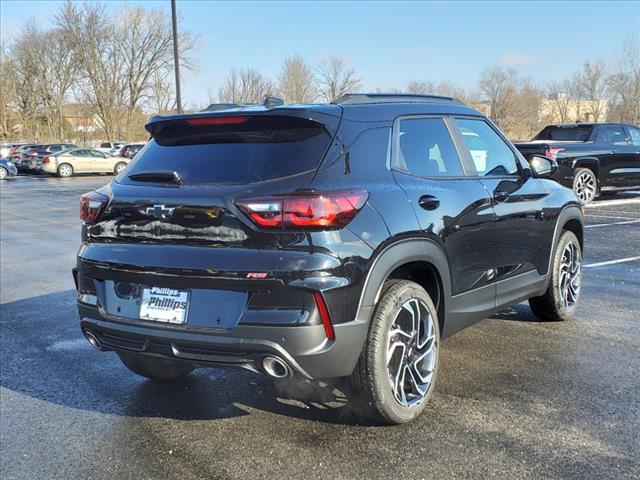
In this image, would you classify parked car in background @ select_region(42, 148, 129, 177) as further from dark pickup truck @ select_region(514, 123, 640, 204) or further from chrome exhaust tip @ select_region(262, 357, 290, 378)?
chrome exhaust tip @ select_region(262, 357, 290, 378)

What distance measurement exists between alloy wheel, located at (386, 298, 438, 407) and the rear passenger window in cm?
81

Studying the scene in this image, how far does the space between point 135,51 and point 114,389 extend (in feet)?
199

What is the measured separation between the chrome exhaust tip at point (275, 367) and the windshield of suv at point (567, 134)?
13.3 m

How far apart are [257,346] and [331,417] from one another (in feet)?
2.98

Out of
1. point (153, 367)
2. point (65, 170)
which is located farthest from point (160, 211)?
point (65, 170)

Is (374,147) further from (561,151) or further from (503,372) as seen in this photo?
(561,151)

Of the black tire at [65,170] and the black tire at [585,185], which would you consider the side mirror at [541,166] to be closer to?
the black tire at [585,185]

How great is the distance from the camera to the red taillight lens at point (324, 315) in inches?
114

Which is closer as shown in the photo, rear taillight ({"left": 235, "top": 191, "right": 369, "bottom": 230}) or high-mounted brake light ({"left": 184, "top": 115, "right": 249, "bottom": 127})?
rear taillight ({"left": 235, "top": 191, "right": 369, "bottom": 230})

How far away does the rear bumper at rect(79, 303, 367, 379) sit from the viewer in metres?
2.88

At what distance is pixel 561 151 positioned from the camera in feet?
44.8

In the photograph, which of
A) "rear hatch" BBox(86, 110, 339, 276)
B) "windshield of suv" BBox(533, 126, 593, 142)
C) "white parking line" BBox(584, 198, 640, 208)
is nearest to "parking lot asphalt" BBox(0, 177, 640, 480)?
"rear hatch" BBox(86, 110, 339, 276)

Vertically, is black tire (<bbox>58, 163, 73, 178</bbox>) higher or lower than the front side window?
lower

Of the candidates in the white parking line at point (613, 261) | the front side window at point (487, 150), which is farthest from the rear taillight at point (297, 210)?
the white parking line at point (613, 261)
